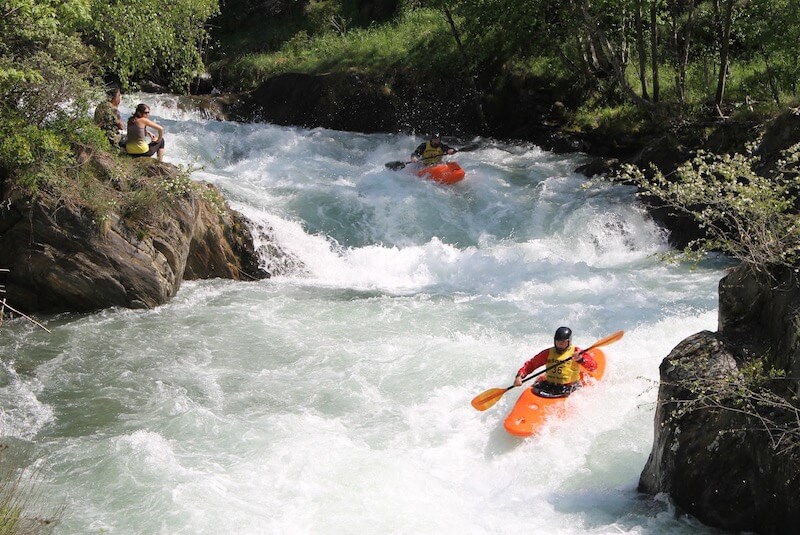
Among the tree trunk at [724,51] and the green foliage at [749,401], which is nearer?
the green foliage at [749,401]

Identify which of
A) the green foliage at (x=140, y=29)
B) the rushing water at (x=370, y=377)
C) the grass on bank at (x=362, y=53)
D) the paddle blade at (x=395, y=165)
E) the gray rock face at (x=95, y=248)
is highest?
the green foliage at (x=140, y=29)

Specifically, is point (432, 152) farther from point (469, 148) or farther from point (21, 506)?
point (21, 506)

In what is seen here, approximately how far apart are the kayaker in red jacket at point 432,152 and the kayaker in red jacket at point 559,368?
7708 millimetres

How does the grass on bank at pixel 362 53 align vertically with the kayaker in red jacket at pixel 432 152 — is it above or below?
above

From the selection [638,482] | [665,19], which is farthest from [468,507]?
[665,19]

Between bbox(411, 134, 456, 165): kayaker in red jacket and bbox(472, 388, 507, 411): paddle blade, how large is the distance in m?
8.03

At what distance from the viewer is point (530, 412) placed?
6953mm

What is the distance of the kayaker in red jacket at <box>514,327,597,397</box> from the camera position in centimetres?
726

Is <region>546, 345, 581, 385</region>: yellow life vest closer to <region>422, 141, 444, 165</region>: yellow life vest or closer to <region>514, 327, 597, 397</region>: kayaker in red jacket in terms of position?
<region>514, 327, 597, 397</region>: kayaker in red jacket

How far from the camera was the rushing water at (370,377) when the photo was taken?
5840mm

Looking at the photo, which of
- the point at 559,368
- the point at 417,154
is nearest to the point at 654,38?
the point at 417,154

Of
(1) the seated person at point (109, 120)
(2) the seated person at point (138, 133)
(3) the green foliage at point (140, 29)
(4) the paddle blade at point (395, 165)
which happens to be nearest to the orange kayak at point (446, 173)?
(4) the paddle blade at point (395, 165)

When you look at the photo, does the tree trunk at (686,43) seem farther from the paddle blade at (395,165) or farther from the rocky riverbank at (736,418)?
the rocky riverbank at (736,418)

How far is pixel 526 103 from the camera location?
1675 cm
